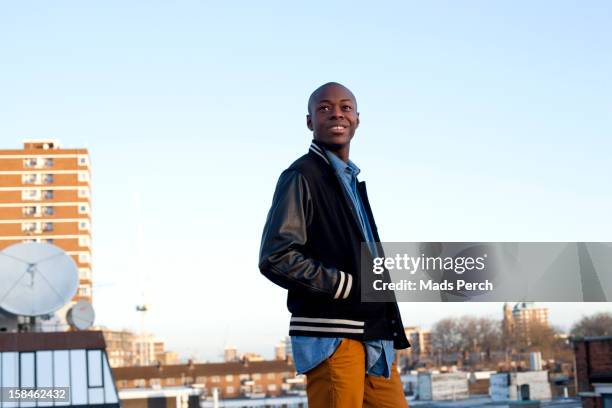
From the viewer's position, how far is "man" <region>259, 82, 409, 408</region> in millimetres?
3887

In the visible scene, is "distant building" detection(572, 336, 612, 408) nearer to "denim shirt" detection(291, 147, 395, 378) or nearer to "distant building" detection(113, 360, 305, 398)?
"denim shirt" detection(291, 147, 395, 378)

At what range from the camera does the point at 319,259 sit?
4008 mm

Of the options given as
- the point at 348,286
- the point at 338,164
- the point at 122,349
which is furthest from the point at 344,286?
the point at 122,349

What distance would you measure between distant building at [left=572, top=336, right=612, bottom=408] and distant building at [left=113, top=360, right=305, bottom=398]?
251 feet

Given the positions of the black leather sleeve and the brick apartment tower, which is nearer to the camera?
the black leather sleeve

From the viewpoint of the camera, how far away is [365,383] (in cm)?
409

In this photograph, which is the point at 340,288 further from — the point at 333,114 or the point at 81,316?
the point at 81,316

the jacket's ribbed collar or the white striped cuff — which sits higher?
the jacket's ribbed collar

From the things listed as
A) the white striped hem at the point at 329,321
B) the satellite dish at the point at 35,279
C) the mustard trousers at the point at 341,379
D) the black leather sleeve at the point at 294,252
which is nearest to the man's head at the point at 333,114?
the black leather sleeve at the point at 294,252

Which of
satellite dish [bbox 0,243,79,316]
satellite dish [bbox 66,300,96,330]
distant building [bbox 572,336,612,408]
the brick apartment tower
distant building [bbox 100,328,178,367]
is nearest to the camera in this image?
distant building [bbox 572,336,612,408]

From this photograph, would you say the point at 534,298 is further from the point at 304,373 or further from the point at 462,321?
the point at 462,321

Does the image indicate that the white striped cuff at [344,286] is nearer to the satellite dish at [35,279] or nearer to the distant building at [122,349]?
the satellite dish at [35,279]

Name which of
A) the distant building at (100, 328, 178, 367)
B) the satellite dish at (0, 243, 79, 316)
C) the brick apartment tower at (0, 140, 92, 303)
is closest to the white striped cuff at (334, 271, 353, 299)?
the satellite dish at (0, 243, 79, 316)

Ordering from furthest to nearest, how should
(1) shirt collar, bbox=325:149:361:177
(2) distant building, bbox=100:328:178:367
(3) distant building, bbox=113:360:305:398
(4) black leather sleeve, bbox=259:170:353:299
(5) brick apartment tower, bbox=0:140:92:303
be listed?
(2) distant building, bbox=100:328:178:367 → (5) brick apartment tower, bbox=0:140:92:303 → (3) distant building, bbox=113:360:305:398 → (1) shirt collar, bbox=325:149:361:177 → (4) black leather sleeve, bbox=259:170:353:299
